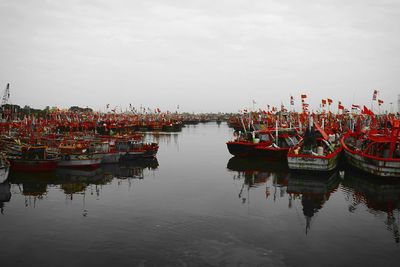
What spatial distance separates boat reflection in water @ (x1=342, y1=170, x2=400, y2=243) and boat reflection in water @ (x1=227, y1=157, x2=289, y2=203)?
5.35 meters

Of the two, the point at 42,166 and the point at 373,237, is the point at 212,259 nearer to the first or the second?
the point at 373,237

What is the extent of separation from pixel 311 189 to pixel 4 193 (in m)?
24.5

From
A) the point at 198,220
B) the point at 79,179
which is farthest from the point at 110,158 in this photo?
the point at 198,220

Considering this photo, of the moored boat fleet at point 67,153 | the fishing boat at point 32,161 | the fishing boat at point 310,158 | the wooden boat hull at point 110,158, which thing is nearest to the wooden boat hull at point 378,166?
the fishing boat at point 310,158

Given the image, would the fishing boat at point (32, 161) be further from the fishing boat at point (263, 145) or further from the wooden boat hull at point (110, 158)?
the fishing boat at point (263, 145)

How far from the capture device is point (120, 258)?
46.5 feet

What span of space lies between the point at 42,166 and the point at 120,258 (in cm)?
2218

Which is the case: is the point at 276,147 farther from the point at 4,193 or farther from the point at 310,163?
the point at 4,193

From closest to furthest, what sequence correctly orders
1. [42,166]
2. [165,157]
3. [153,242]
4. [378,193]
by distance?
1. [153,242]
2. [378,193]
3. [42,166]
4. [165,157]

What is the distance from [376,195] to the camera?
25.2m

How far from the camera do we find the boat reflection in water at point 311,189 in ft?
73.6

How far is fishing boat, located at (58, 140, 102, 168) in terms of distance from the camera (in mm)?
35125

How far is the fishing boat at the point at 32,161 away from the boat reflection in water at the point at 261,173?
1863cm

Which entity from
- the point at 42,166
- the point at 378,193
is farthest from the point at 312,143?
the point at 42,166
